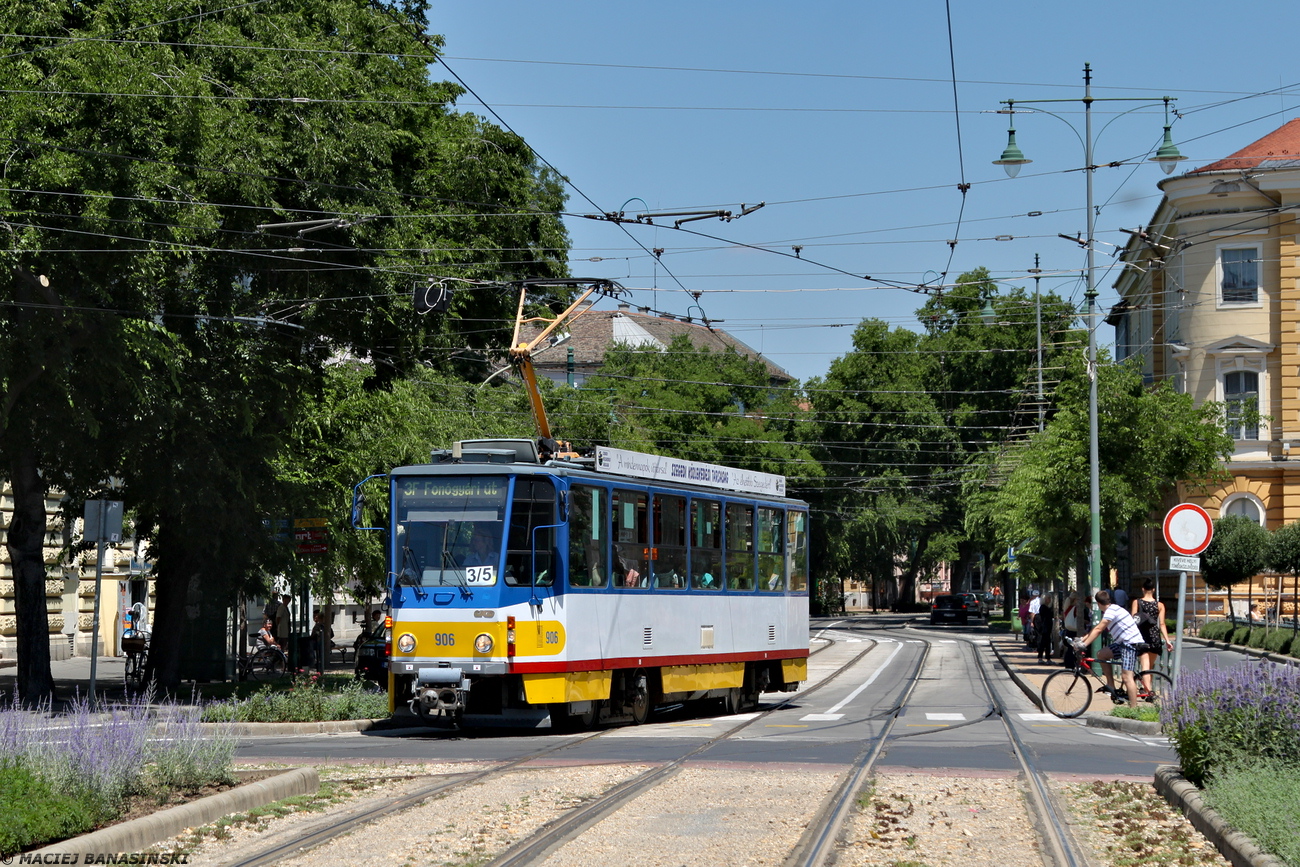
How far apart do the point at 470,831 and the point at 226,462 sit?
14.7 metres

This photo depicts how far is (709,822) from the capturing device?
1087 centimetres

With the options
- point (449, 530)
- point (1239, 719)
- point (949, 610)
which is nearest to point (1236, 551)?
point (949, 610)

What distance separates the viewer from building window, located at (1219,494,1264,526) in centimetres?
5191

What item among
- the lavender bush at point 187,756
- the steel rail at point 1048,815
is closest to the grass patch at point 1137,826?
the steel rail at point 1048,815

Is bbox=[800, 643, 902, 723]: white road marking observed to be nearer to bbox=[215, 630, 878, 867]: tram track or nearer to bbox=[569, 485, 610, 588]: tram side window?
bbox=[569, 485, 610, 588]: tram side window

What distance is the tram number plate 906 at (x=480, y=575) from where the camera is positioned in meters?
17.9

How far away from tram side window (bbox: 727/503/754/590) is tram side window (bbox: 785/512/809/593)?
59.7 inches

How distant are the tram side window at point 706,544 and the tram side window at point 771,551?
1.44 metres

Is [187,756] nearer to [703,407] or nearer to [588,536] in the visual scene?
[588,536]

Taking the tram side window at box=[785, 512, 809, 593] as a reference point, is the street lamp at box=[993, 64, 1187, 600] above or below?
above

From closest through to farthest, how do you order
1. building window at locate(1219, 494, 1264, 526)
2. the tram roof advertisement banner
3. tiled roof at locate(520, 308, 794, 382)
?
the tram roof advertisement banner, building window at locate(1219, 494, 1264, 526), tiled roof at locate(520, 308, 794, 382)

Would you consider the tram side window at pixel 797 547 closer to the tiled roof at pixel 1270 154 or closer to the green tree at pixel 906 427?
the tiled roof at pixel 1270 154

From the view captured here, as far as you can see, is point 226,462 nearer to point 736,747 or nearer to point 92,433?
point 92,433

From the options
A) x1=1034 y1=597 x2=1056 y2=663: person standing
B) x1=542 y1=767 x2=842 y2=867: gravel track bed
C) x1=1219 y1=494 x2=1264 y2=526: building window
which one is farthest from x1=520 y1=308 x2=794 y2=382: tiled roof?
x1=542 y1=767 x2=842 y2=867: gravel track bed
